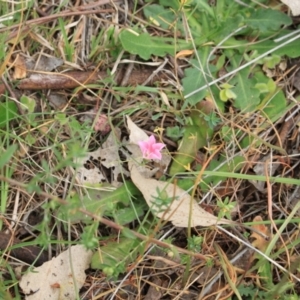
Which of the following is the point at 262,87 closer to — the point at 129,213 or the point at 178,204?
the point at 178,204

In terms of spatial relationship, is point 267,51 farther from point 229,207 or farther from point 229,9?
point 229,207

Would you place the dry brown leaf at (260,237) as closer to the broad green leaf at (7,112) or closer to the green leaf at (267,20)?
the green leaf at (267,20)

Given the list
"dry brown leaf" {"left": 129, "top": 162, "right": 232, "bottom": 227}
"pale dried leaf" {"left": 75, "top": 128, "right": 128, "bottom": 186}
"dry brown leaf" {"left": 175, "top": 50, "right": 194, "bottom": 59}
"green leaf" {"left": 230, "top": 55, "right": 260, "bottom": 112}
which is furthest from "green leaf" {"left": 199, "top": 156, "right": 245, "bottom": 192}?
"dry brown leaf" {"left": 175, "top": 50, "right": 194, "bottom": 59}

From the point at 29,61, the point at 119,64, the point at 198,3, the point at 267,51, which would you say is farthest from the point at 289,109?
the point at 29,61

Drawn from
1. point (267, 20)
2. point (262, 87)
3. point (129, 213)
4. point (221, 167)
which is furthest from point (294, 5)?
point (129, 213)

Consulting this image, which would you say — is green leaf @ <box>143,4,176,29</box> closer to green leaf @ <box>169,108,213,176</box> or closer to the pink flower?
green leaf @ <box>169,108,213,176</box>
